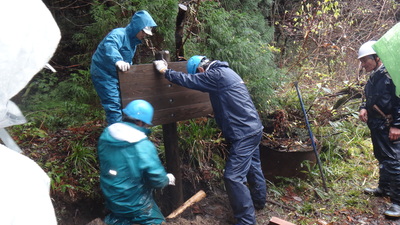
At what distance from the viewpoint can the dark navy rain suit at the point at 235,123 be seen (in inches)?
149

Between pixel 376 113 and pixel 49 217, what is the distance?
4.42 metres

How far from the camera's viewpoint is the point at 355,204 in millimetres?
4828

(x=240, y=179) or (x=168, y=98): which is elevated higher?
(x=168, y=98)

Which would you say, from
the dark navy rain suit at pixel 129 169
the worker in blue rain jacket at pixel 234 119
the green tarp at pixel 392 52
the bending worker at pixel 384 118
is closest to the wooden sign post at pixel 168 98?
the worker in blue rain jacket at pixel 234 119

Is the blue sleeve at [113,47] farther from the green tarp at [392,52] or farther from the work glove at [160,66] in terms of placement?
the green tarp at [392,52]

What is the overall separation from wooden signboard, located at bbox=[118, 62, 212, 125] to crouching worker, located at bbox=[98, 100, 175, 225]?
560 mm

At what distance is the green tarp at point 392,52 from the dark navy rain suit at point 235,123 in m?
1.54

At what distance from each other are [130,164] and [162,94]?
118 centimetres

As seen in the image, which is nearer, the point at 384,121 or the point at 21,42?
the point at 21,42

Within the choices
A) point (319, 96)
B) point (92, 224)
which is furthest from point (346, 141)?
point (92, 224)

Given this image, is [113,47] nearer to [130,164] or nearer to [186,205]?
Result: [130,164]

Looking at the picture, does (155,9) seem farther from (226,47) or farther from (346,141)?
(346,141)

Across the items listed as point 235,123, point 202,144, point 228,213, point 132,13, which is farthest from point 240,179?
point 132,13

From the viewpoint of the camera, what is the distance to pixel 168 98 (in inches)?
155
